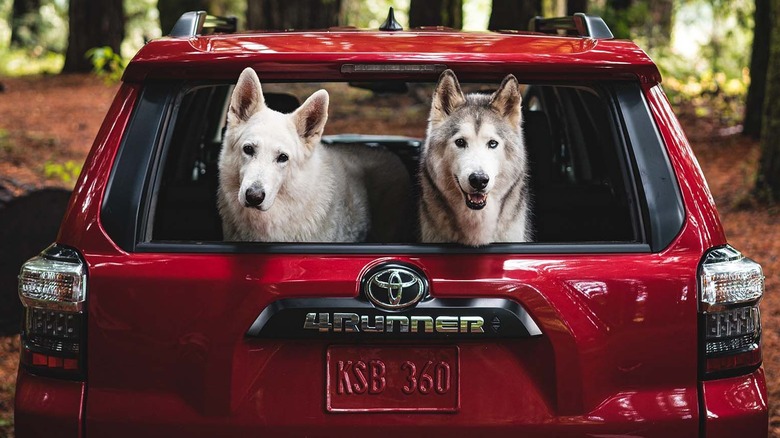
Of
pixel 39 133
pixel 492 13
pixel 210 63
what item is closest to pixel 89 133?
pixel 39 133

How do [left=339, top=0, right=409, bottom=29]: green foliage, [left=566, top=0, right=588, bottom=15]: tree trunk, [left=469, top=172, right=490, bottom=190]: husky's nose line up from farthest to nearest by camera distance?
[left=339, top=0, right=409, bottom=29]: green foliage, [left=566, top=0, right=588, bottom=15]: tree trunk, [left=469, top=172, right=490, bottom=190]: husky's nose

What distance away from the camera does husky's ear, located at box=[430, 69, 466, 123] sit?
3291 mm

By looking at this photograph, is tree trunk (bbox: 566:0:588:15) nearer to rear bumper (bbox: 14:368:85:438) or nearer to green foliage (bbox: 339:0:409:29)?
green foliage (bbox: 339:0:409:29)

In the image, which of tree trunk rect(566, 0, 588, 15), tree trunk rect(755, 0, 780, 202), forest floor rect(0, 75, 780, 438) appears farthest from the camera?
tree trunk rect(566, 0, 588, 15)

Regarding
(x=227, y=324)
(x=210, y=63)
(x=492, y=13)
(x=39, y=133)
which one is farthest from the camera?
(x=39, y=133)

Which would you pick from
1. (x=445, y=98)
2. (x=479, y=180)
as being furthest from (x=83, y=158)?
(x=479, y=180)

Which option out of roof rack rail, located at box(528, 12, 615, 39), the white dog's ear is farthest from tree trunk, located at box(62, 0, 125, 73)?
the white dog's ear

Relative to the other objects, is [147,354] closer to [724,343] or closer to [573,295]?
[573,295]

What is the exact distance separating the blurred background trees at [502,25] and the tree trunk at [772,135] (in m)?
0.06

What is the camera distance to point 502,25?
1140 cm

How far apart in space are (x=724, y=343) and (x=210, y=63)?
188cm

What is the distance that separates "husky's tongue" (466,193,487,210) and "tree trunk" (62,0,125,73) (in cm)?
2050

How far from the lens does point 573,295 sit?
2.80 m

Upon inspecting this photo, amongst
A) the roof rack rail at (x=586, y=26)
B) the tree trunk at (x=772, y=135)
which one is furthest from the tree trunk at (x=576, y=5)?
the roof rack rail at (x=586, y=26)
